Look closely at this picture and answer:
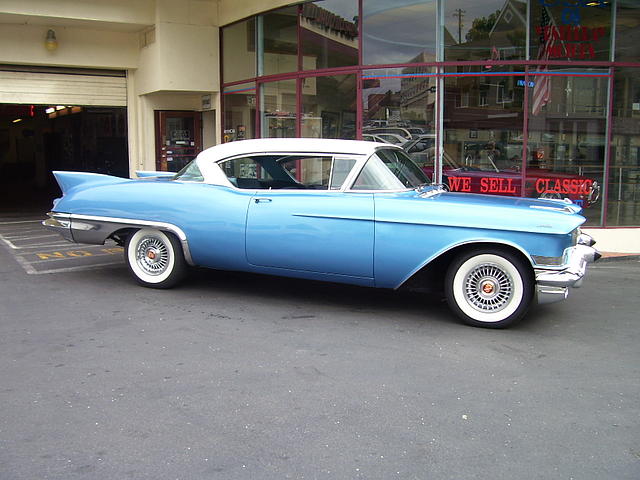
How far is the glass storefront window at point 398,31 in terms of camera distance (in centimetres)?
997

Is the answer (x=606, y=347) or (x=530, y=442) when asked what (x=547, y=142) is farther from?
(x=530, y=442)

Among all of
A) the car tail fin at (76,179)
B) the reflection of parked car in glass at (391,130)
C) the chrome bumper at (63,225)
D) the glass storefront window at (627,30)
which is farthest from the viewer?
the reflection of parked car in glass at (391,130)

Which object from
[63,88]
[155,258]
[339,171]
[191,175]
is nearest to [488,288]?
[339,171]

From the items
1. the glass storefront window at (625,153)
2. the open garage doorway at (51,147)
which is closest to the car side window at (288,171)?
the glass storefront window at (625,153)

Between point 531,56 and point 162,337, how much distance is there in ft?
23.7

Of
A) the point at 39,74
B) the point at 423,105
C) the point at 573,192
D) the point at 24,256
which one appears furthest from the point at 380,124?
the point at 39,74

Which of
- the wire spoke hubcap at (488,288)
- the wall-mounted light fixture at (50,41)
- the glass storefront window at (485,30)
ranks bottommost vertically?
the wire spoke hubcap at (488,288)

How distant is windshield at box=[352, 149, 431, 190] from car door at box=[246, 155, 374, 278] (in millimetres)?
143

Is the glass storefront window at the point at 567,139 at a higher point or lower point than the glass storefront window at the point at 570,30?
lower

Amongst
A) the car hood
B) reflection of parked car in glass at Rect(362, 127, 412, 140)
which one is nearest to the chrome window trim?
the car hood

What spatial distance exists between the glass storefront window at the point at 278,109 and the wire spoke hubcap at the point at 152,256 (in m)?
5.48

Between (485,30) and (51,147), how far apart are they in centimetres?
1986

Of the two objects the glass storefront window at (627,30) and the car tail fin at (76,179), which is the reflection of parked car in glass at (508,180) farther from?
the car tail fin at (76,179)

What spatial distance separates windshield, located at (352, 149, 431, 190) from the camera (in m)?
5.92
